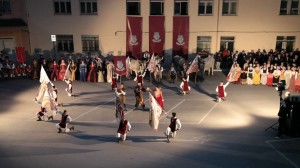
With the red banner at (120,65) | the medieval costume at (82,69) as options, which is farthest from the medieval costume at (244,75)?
the medieval costume at (82,69)

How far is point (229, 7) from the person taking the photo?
1199 inches

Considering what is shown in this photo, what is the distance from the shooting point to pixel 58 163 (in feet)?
39.5

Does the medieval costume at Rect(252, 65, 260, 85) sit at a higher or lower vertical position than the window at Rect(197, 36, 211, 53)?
lower

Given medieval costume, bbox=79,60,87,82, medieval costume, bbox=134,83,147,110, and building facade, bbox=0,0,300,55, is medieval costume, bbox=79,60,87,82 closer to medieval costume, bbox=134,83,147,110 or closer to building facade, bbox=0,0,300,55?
building facade, bbox=0,0,300,55

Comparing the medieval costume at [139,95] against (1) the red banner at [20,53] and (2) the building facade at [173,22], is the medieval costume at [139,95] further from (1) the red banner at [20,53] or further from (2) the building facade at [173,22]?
(1) the red banner at [20,53]

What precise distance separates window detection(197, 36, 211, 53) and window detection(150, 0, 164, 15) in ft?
15.0

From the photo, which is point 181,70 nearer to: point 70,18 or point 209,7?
point 209,7

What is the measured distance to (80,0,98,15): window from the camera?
100 ft

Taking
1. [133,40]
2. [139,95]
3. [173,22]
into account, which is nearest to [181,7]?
[173,22]

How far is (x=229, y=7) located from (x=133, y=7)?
9371mm

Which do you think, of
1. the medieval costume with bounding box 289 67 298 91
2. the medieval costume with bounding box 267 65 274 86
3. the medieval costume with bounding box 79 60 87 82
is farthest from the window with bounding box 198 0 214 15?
the medieval costume with bounding box 79 60 87 82

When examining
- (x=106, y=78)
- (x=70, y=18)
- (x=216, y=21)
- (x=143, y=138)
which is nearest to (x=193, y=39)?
(x=216, y=21)

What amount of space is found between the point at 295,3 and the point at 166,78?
49.8 ft

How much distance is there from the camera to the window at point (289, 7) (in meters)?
30.3
